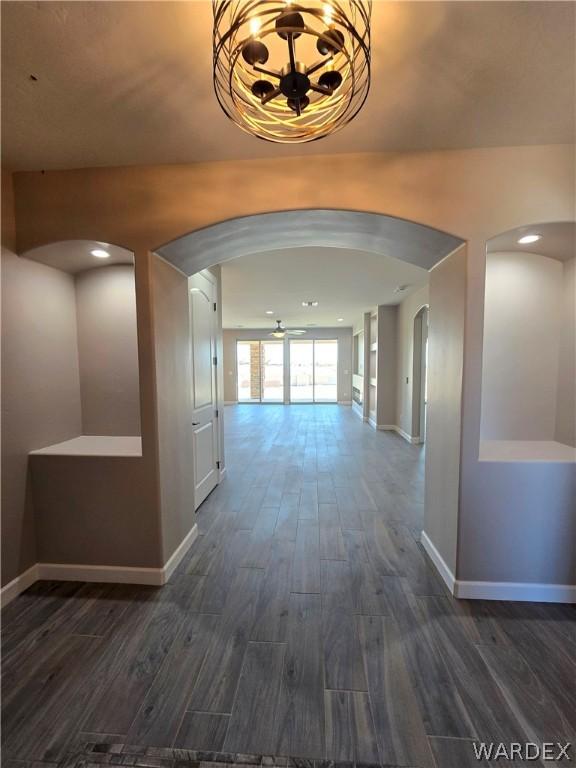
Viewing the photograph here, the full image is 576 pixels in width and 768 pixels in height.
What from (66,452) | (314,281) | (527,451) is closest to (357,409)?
(314,281)

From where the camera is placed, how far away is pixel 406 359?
6.32 metres

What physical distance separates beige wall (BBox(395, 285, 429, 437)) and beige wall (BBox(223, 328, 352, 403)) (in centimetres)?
413

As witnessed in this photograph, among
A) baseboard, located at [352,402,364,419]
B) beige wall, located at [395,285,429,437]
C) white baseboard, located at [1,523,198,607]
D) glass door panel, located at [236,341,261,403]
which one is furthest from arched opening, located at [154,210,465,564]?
glass door panel, located at [236,341,261,403]

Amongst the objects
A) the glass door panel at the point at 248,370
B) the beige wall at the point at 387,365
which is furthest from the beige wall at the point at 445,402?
the glass door panel at the point at 248,370

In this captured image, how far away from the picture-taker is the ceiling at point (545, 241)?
1.93m

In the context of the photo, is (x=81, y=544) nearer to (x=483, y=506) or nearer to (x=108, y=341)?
(x=108, y=341)

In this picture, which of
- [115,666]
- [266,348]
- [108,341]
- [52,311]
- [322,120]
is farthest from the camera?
[266,348]

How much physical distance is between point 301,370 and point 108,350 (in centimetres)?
887

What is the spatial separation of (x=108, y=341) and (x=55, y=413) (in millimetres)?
667

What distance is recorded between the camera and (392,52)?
1293mm

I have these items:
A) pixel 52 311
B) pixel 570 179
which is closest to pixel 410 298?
pixel 570 179

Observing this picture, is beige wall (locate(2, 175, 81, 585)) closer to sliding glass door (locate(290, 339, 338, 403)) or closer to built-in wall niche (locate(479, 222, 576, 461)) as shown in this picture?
built-in wall niche (locate(479, 222, 576, 461))

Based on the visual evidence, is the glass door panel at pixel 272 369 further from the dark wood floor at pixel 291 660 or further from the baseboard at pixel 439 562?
the baseboard at pixel 439 562

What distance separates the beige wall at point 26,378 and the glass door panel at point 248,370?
8.85 meters
